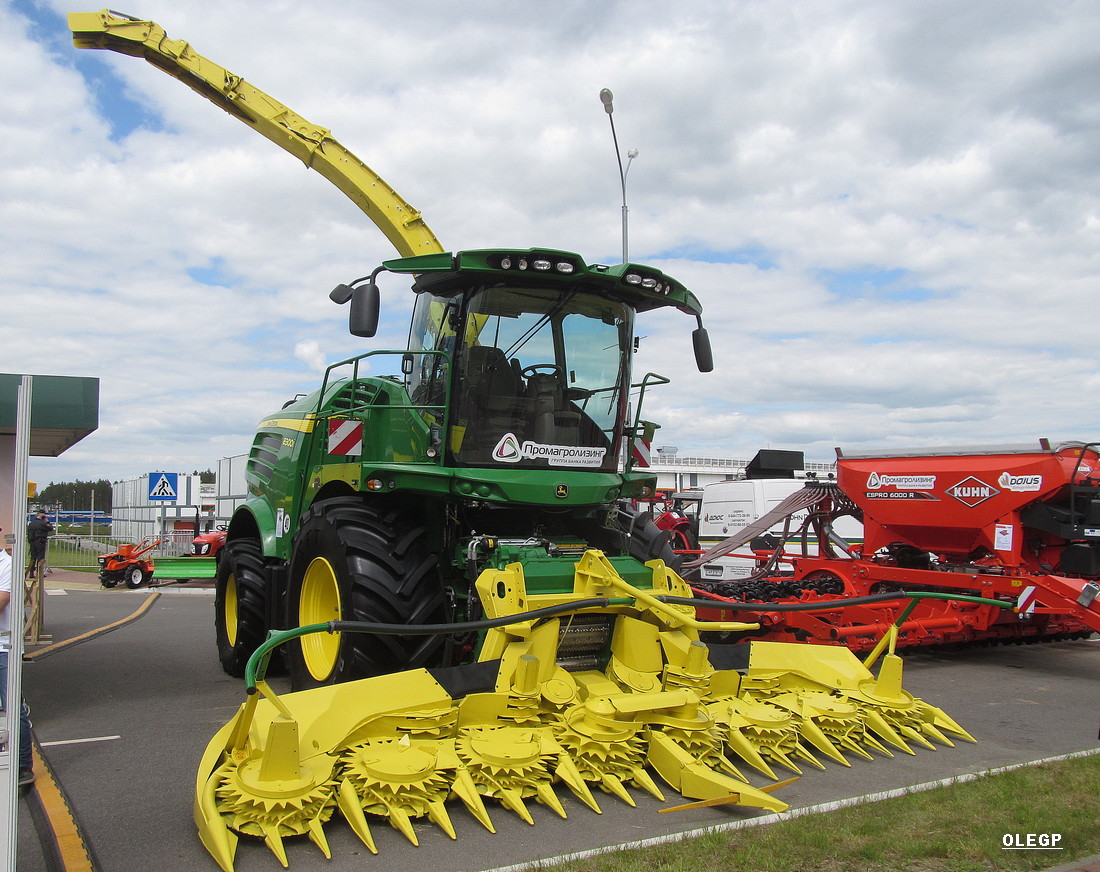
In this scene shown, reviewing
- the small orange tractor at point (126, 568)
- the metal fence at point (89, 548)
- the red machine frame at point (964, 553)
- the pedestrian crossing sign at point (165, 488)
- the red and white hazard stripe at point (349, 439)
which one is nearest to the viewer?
the red and white hazard stripe at point (349, 439)

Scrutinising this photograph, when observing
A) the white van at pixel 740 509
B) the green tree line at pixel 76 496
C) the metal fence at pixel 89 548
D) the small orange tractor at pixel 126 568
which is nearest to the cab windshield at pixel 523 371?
the white van at pixel 740 509

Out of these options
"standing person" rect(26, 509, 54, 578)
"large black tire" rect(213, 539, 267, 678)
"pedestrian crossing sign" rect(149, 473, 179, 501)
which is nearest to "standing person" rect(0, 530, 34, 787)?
"large black tire" rect(213, 539, 267, 678)

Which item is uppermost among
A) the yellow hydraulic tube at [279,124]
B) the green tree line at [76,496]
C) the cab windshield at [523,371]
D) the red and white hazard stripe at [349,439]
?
the yellow hydraulic tube at [279,124]

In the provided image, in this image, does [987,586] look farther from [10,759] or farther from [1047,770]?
[10,759]

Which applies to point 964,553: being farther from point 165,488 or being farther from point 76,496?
point 76,496

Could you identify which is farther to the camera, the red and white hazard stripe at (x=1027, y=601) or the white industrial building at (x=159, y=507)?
the white industrial building at (x=159, y=507)

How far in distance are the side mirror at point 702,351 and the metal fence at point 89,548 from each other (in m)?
20.1

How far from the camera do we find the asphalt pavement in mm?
3758

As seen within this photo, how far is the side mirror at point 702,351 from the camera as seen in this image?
6.41 metres

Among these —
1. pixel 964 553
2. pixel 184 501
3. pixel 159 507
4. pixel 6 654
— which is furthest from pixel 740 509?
pixel 159 507

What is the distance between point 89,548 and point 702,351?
31892 mm

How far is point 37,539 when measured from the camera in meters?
12.7

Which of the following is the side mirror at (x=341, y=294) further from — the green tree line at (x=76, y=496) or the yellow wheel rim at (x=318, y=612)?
the green tree line at (x=76, y=496)

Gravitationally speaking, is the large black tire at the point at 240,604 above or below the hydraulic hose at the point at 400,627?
below
